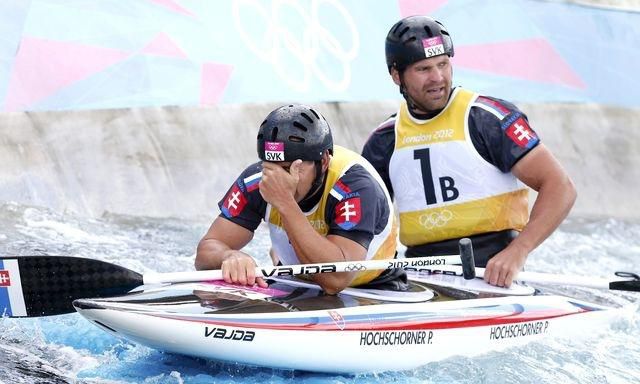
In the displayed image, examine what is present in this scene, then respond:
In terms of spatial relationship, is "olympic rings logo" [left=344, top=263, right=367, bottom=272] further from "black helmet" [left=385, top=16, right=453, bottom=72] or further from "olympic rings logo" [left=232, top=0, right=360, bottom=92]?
"olympic rings logo" [left=232, top=0, right=360, bottom=92]

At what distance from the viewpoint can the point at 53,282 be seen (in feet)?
17.3

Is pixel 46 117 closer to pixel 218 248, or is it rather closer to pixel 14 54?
pixel 14 54

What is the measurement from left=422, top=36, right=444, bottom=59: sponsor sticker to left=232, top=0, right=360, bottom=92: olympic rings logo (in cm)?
367

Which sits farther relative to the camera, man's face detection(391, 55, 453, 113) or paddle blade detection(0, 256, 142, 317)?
man's face detection(391, 55, 453, 113)

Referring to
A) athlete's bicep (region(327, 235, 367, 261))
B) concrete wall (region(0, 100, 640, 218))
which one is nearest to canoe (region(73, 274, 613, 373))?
athlete's bicep (region(327, 235, 367, 261))

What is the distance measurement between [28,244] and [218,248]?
2440mm

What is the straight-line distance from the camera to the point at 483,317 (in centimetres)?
574

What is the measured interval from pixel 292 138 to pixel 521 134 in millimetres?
1567

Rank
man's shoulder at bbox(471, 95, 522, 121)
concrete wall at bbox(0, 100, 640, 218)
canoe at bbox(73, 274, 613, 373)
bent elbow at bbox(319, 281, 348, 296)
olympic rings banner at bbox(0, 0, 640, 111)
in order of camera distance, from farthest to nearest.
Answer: olympic rings banner at bbox(0, 0, 640, 111), concrete wall at bbox(0, 100, 640, 218), man's shoulder at bbox(471, 95, 522, 121), bent elbow at bbox(319, 281, 348, 296), canoe at bbox(73, 274, 613, 373)

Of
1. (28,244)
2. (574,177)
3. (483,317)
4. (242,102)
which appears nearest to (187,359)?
(483,317)

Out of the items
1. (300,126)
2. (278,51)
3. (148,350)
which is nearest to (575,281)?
(300,126)

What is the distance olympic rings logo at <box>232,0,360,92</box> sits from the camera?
32.1 feet

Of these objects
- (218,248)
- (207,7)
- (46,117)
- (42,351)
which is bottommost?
(42,351)

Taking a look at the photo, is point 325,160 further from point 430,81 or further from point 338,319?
point 430,81
